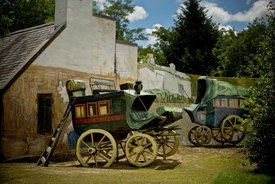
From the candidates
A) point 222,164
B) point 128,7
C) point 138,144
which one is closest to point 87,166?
point 138,144

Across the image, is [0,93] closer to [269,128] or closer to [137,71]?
[137,71]

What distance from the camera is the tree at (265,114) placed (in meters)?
8.14

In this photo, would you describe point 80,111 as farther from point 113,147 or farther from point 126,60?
point 126,60

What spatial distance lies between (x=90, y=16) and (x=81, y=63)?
6.96 ft

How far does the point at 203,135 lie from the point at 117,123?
5686mm

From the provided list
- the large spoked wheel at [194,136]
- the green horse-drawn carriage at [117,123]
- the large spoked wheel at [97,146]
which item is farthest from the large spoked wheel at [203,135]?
the large spoked wheel at [97,146]

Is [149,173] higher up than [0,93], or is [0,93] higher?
[0,93]

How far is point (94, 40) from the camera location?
14438 mm

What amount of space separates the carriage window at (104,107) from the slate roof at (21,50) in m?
3.52

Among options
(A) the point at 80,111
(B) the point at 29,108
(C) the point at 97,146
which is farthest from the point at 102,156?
(B) the point at 29,108

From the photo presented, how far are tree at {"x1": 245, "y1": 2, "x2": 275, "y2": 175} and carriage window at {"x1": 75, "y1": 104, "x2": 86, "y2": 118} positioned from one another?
16.1 feet

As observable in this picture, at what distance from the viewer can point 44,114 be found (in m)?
12.7

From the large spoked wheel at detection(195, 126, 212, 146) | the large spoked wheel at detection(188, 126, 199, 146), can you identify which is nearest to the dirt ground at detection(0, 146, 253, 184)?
the large spoked wheel at detection(195, 126, 212, 146)

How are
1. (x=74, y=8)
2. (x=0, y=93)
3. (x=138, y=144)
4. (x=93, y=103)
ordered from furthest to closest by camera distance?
(x=74, y=8)
(x=0, y=93)
(x=93, y=103)
(x=138, y=144)
